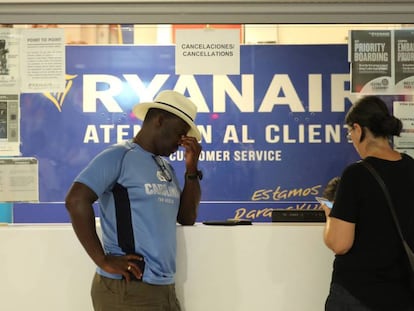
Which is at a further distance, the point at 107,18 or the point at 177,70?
the point at 177,70

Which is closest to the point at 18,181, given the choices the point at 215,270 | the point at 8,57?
the point at 8,57

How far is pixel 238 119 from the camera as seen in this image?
326 cm

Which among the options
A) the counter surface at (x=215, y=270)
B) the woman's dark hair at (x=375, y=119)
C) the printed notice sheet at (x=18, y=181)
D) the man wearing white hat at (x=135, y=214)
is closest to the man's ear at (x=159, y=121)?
the man wearing white hat at (x=135, y=214)

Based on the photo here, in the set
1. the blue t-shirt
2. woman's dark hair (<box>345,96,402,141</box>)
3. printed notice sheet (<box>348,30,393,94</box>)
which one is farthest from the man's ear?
printed notice sheet (<box>348,30,393,94</box>)

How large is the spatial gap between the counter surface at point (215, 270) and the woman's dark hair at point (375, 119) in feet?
2.19

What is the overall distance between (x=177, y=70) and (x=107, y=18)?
45 cm

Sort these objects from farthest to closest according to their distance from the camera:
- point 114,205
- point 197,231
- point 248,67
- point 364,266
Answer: point 248,67, point 197,231, point 114,205, point 364,266

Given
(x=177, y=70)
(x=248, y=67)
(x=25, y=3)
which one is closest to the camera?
(x=25, y=3)

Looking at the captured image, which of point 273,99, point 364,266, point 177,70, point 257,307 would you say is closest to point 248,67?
point 273,99

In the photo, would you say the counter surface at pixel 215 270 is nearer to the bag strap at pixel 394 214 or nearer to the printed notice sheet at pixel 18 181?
the printed notice sheet at pixel 18 181

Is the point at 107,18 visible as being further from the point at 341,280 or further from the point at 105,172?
the point at 341,280

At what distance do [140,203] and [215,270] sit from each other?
0.59 m

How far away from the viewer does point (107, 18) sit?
8.89 feet

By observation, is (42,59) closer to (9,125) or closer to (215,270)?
(9,125)
